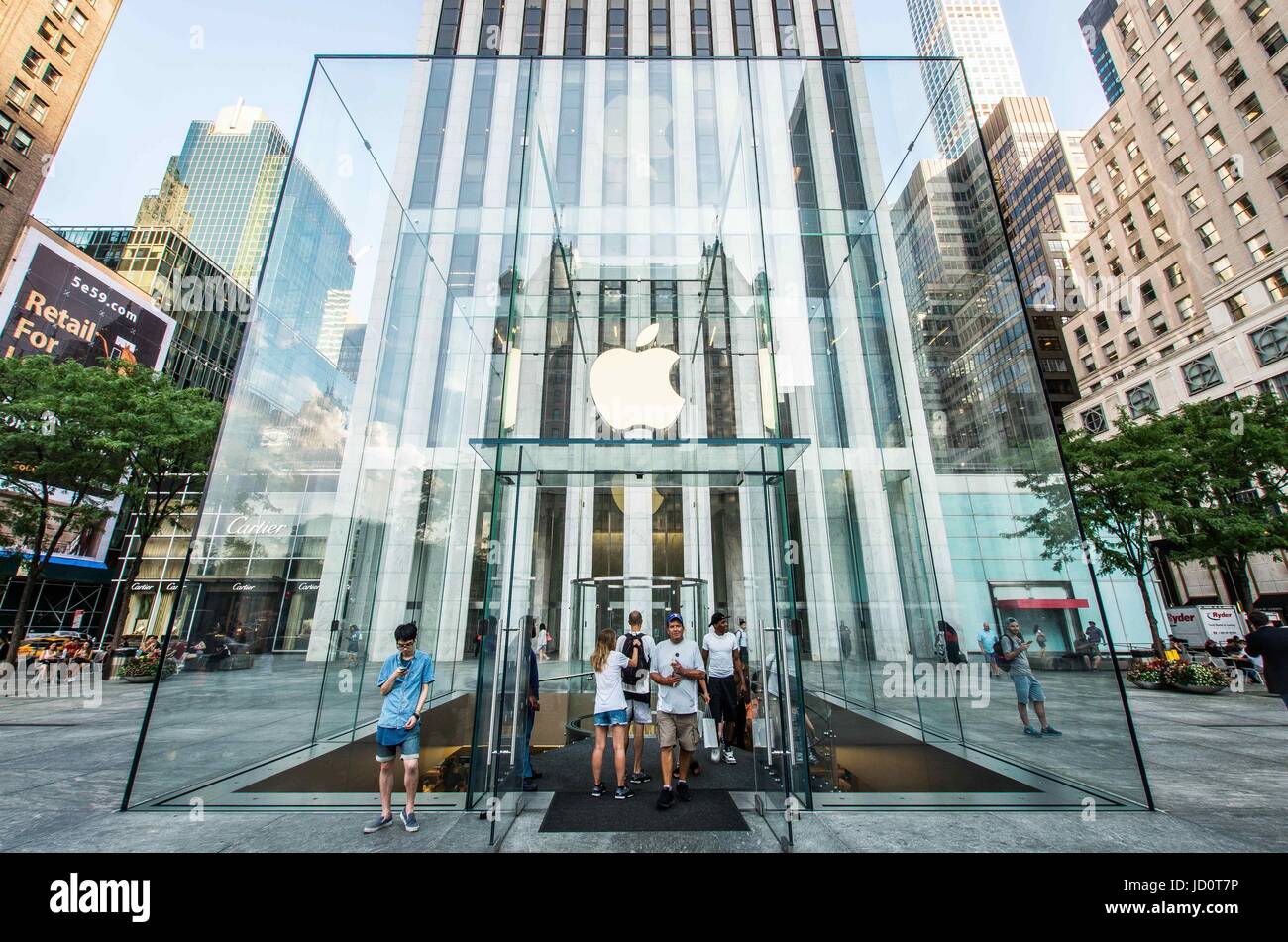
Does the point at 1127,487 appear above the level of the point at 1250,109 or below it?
below

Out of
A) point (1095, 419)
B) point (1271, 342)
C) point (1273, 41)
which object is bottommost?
point (1095, 419)

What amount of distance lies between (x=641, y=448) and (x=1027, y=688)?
7.02 meters

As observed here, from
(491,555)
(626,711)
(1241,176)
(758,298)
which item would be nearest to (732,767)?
(626,711)

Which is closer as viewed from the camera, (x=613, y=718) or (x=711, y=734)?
(x=613, y=718)

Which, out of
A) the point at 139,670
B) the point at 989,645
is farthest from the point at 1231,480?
the point at 139,670

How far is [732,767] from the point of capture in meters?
7.88

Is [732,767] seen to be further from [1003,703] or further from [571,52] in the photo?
[571,52]

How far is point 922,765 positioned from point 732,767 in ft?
9.37

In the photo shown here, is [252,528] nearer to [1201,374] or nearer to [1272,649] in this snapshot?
[1272,649]

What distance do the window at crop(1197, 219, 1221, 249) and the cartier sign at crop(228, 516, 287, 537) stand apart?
2175 inches

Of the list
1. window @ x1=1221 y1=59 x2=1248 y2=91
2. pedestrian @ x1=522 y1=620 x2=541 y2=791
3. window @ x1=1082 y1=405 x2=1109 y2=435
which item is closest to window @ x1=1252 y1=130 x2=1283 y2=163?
window @ x1=1221 y1=59 x2=1248 y2=91

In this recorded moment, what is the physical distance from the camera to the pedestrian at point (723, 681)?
7672 mm

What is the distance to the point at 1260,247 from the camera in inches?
1282

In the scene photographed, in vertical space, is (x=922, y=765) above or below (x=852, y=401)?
below
